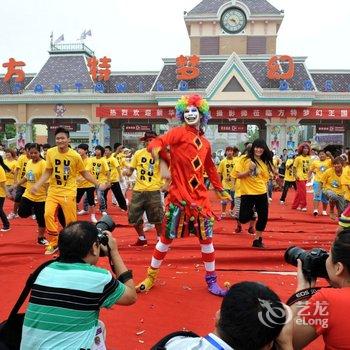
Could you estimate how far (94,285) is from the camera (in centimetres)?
227

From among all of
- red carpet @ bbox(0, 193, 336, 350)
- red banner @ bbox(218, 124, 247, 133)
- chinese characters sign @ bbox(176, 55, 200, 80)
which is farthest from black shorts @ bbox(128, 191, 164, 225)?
chinese characters sign @ bbox(176, 55, 200, 80)

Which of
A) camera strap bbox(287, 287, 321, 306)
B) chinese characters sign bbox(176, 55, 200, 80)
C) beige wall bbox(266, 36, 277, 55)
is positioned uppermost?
beige wall bbox(266, 36, 277, 55)

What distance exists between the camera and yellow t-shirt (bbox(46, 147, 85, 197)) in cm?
615

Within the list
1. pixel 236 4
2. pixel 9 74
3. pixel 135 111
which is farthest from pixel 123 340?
pixel 236 4

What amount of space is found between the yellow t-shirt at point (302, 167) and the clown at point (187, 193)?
24.7 ft

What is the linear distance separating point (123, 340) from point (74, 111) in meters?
23.4

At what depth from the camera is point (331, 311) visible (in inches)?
73.0

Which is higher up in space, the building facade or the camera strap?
the building facade

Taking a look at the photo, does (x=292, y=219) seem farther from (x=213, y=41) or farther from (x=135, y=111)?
(x=213, y=41)

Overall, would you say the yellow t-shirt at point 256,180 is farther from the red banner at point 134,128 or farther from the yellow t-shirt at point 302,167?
the red banner at point 134,128

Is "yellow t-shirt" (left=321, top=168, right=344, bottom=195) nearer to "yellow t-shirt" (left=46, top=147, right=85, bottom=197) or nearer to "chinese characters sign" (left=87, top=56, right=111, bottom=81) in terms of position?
"yellow t-shirt" (left=46, top=147, right=85, bottom=197)

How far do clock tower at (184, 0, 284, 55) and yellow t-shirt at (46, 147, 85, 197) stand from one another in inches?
1337

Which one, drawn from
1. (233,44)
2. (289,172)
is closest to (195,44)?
(233,44)

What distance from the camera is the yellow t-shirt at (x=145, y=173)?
678cm
